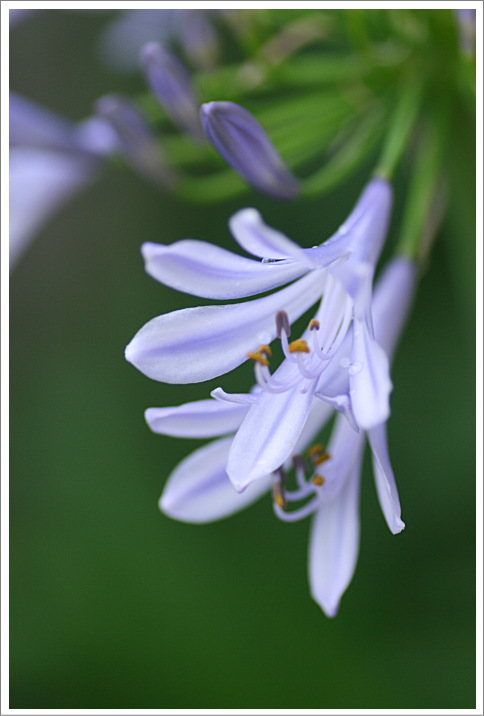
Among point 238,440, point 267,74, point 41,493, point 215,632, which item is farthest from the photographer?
point 41,493

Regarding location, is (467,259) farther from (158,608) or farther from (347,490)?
(158,608)

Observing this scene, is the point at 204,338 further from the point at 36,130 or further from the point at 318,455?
the point at 36,130

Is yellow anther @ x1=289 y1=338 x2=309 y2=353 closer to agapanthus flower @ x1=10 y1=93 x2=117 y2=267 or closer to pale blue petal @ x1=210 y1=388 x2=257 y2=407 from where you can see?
pale blue petal @ x1=210 y1=388 x2=257 y2=407

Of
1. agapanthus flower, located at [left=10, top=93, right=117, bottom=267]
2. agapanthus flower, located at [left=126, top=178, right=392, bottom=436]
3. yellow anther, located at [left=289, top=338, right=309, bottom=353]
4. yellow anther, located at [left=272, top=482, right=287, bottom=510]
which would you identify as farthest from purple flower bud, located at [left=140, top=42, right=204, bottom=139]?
yellow anther, located at [left=272, top=482, right=287, bottom=510]

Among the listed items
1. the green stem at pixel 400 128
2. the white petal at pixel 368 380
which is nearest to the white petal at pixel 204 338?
the white petal at pixel 368 380

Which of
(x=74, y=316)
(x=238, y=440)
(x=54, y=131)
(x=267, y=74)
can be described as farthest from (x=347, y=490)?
(x=74, y=316)

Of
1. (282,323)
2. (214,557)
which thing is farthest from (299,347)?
(214,557)
